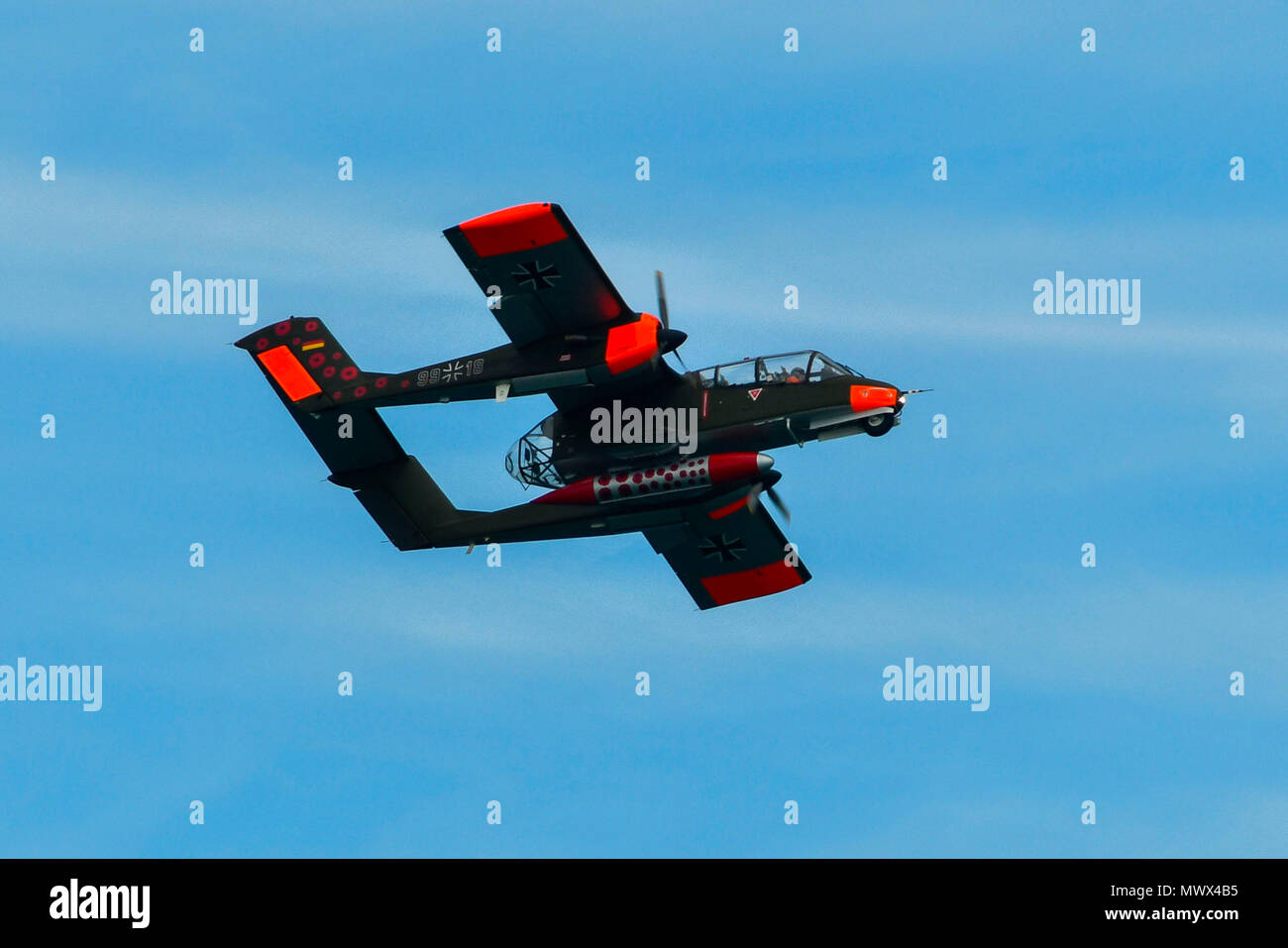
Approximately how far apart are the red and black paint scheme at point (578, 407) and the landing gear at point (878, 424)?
0.15 feet

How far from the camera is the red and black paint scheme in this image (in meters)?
49.3

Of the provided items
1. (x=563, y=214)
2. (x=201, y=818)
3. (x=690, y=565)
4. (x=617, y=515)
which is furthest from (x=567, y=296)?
(x=201, y=818)

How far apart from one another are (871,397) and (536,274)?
28.5 ft

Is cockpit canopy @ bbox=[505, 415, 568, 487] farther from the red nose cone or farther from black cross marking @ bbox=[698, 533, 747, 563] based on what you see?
the red nose cone

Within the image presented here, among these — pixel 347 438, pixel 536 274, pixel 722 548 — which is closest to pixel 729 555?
pixel 722 548

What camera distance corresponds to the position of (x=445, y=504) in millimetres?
54875

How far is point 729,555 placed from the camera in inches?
2181

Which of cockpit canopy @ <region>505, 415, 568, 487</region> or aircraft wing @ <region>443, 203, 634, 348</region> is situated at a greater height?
aircraft wing @ <region>443, 203, 634, 348</region>

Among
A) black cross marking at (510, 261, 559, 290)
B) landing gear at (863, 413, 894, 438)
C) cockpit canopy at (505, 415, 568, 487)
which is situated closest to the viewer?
black cross marking at (510, 261, 559, 290)

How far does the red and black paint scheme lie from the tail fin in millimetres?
38

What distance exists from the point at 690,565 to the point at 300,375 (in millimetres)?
11896

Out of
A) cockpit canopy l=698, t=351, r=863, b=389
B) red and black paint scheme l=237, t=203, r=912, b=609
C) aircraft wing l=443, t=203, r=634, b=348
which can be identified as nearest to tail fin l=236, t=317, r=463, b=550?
red and black paint scheme l=237, t=203, r=912, b=609

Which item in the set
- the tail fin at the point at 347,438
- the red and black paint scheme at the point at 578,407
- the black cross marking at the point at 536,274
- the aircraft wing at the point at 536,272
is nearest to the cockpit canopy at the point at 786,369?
the red and black paint scheme at the point at 578,407

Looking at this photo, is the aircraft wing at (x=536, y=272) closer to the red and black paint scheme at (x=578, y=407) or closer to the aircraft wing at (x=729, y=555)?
the red and black paint scheme at (x=578, y=407)
